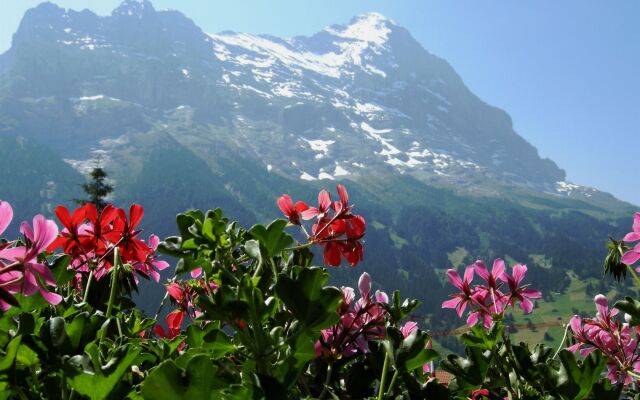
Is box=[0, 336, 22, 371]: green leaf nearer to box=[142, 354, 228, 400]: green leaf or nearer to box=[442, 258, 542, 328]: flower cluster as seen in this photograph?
box=[142, 354, 228, 400]: green leaf

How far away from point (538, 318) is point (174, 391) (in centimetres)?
19959

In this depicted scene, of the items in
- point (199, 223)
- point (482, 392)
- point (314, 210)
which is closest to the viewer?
point (199, 223)

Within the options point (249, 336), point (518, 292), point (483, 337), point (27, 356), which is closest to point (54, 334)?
point (27, 356)

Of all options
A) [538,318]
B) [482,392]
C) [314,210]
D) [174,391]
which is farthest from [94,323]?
[538,318]

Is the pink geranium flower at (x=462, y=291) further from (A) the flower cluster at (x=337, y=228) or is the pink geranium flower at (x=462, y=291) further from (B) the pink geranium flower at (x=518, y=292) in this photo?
(A) the flower cluster at (x=337, y=228)

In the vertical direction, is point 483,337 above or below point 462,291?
above

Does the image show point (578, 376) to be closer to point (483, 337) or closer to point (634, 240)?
point (483, 337)

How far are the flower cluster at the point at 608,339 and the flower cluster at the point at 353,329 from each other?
117 centimetres

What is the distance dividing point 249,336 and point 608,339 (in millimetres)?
2143

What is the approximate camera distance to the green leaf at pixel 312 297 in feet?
3.72

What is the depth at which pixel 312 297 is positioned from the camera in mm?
1142

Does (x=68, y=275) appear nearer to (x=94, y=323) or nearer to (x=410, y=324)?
(x=94, y=323)

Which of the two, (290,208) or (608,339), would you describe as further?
(608,339)

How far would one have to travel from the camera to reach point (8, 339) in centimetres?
124
